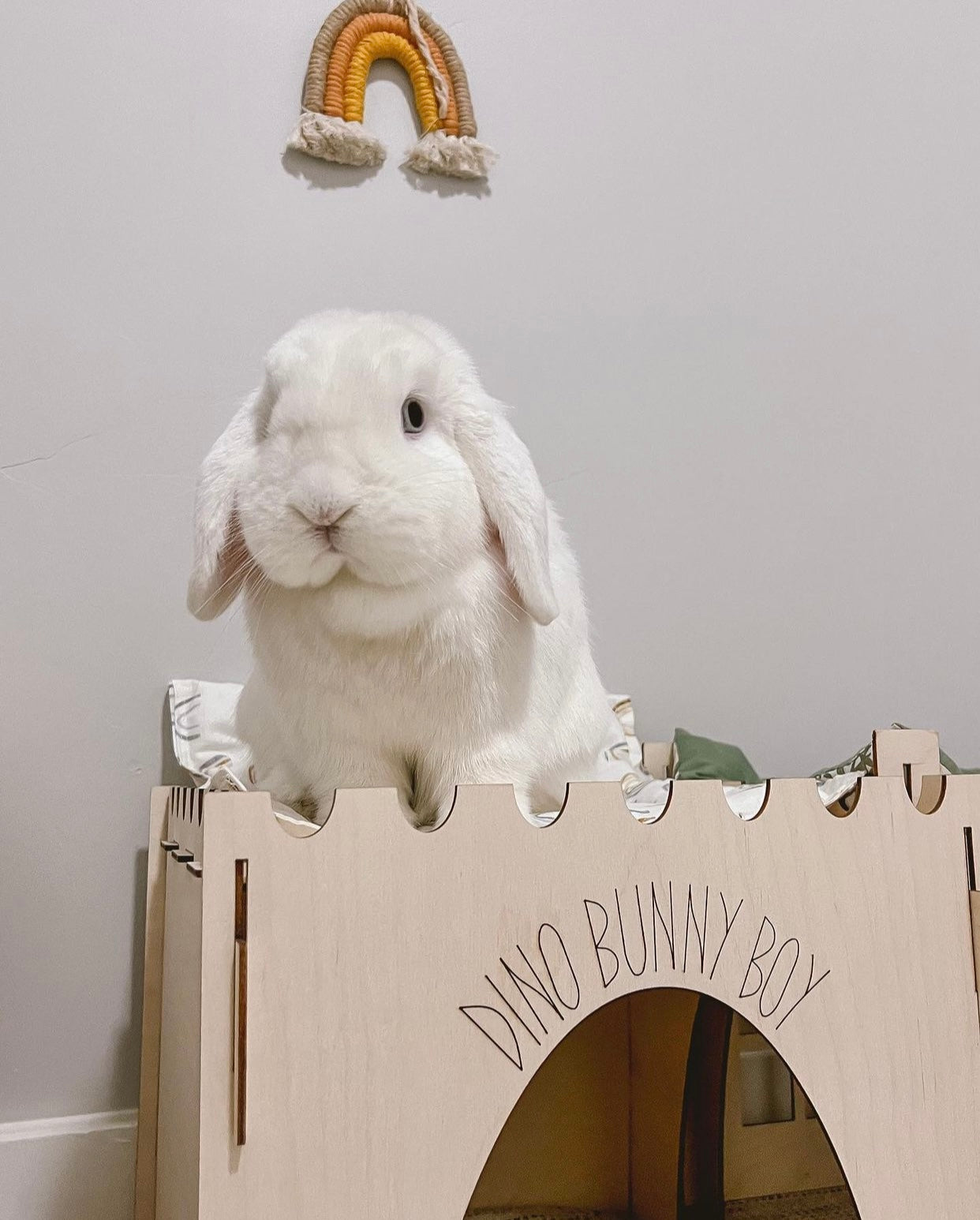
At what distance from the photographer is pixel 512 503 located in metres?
0.81

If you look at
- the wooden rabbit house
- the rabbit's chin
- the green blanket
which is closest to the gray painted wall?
the green blanket

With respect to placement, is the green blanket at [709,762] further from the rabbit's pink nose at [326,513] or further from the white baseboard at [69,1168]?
the white baseboard at [69,1168]

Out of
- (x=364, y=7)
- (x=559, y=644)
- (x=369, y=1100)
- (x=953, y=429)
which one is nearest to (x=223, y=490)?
(x=559, y=644)

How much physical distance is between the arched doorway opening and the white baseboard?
1.26ft

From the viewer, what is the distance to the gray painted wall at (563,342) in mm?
1218

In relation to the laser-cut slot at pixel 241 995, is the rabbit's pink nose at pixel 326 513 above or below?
above

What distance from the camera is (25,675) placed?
3.95 feet

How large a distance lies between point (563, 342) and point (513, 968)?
36.7 inches

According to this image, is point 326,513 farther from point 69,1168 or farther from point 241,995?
point 69,1168

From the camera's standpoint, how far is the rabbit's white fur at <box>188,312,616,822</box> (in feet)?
2.48

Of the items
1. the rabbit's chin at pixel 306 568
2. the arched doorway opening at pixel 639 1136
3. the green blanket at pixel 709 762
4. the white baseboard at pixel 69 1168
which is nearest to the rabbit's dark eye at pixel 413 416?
the rabbit's chin at pixel 306 568

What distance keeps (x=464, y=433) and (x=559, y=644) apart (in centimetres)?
20

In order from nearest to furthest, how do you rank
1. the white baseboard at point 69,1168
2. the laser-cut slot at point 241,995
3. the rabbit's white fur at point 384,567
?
the laser-cut slot at point 241,995, the rabbit's white fur at point 384,567, the white baseboard at point 69,1168

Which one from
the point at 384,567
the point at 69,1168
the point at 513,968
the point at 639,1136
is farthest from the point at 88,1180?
the point at 384,567
